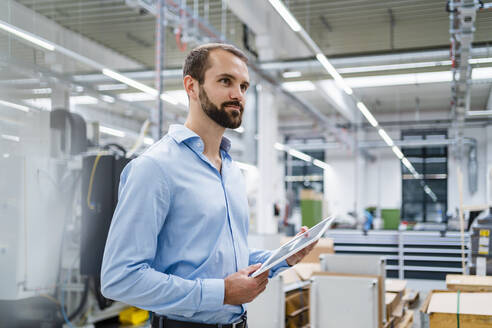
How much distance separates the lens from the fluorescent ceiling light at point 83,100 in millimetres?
5117

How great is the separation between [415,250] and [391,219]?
9.31ft

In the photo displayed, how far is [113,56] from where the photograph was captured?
992 centimetres

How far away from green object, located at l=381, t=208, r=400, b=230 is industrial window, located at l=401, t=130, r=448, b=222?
6.51ft

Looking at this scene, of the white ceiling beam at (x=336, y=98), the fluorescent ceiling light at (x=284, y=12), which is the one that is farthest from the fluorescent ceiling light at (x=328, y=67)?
the white ceiling beam at (x=336, y=98)

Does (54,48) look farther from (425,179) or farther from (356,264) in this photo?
(425,179)

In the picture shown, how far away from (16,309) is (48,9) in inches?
107

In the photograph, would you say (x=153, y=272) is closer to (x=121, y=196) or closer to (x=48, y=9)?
(x=121, y=196)

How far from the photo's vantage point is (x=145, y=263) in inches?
43.6

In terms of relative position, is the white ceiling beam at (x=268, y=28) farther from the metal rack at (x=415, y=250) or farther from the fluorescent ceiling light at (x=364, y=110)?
the metal rack at (x=415, y=250)

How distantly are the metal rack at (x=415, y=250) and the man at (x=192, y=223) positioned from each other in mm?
5370

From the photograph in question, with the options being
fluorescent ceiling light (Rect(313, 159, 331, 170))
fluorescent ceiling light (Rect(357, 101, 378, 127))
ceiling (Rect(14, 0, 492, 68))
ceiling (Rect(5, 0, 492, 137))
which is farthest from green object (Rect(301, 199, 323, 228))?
fluorescent ceiling light (Rect(313, 159, 331, 170))

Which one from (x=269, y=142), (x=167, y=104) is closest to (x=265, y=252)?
(x=167, y=104)

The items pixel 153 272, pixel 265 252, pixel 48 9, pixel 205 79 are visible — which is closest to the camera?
pixel 153 272

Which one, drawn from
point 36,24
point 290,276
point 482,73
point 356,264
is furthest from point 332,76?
point 36,24
